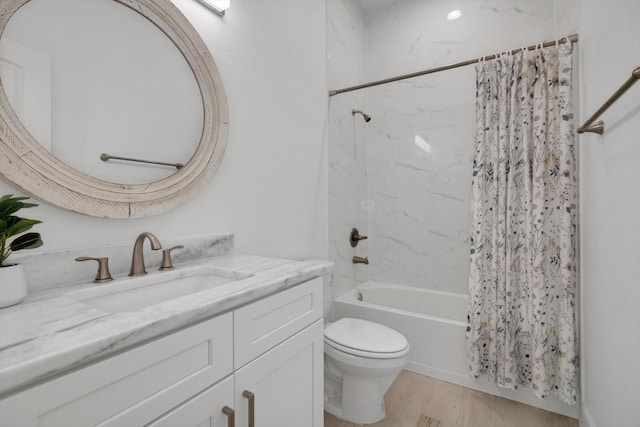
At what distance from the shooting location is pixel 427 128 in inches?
101

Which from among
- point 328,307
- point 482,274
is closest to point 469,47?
point 482,274

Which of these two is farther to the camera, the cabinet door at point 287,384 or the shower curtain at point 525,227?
the shower curtain at point 525,227

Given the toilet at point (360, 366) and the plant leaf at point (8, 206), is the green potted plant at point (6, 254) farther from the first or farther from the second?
the toilet at point (360, 366)

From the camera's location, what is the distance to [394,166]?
8.94 ft

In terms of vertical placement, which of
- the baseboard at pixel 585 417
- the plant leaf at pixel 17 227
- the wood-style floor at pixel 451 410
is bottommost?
the wood-style floor at pixel 451 410

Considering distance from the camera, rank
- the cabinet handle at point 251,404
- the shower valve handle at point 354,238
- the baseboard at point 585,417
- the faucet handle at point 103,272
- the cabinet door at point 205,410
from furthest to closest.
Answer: the shower valve handle at point 354,238
the baseboard at point 585,417
the faucet handle at point 103,272
the cabinet handle at point 251,404
the cabinet door at point 205,410

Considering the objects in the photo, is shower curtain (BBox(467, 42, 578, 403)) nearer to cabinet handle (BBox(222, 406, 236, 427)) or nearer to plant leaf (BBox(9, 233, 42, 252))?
cabinet handle (BBox(222, 406, 236, 427))

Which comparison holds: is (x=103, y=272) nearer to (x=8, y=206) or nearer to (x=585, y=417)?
(x=8, y=206)

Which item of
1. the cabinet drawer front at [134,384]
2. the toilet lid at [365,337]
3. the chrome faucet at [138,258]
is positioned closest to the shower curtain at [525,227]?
Result: the toilet lid at [365,337]

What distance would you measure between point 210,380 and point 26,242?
54 cm

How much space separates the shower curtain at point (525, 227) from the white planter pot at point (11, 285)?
1985 mm

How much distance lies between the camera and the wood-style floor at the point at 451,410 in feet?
5.18

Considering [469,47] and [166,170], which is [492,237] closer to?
[469,47]

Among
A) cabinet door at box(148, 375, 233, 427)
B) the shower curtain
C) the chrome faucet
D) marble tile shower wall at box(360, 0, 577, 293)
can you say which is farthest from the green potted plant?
marble tile shower wall at box(360, 0, 577, 293)
